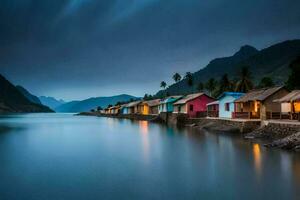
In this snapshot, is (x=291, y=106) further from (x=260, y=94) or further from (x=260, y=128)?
(x=260, y=94)

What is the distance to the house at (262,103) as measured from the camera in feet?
128

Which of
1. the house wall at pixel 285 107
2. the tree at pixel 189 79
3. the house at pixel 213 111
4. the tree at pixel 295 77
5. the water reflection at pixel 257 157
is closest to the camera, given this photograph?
the water reflection at pixel 257 157

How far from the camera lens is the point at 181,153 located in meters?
27.3

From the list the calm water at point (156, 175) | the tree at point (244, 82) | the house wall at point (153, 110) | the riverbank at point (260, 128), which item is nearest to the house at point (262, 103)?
the riverbank at point (260, 128)

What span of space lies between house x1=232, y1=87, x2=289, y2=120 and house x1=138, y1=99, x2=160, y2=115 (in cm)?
5312

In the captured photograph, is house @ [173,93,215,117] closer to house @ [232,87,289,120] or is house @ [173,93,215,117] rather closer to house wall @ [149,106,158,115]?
house @ [232,87,289,120]

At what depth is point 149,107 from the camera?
10656cm

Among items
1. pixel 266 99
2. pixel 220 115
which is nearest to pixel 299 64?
pixel 220 115

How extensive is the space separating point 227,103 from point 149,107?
189 ft

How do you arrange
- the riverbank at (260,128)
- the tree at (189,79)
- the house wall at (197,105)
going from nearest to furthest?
1. the riverbank at (260,128)
2. the house wall at (197,105)
3. the tree at (189,79)

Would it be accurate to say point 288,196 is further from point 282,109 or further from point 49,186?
point 282,109

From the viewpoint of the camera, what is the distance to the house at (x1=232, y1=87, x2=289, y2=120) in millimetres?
38888

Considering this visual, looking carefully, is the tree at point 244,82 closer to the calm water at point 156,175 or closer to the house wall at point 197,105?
the house wall at point 197,105

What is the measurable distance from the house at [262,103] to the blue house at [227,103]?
3.00 meters
